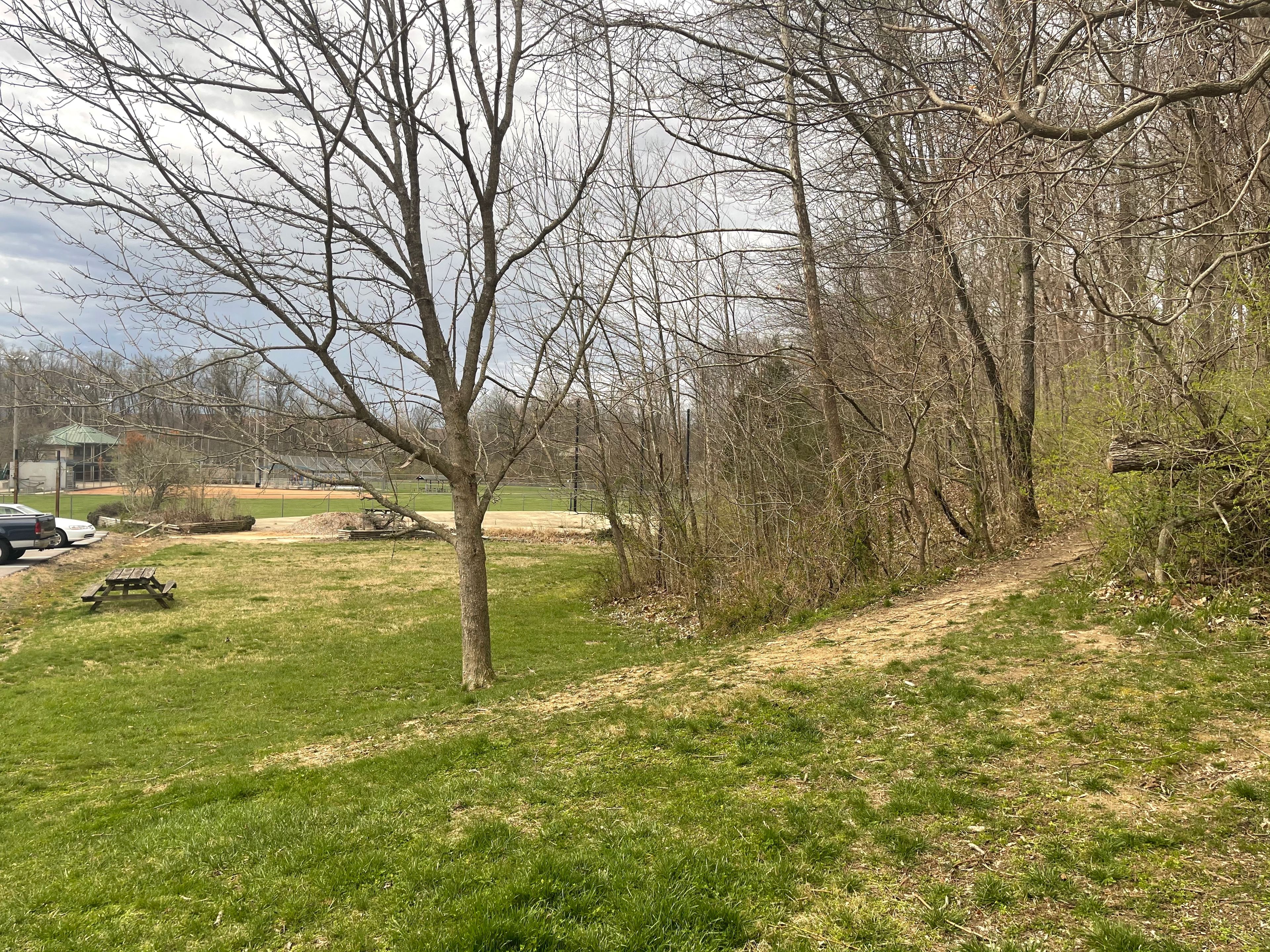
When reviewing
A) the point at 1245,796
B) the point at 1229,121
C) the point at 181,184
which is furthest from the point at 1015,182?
the point at 181,184

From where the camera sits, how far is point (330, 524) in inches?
1297

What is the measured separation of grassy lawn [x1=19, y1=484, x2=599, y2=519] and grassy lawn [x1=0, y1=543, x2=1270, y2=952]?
68.1 feet

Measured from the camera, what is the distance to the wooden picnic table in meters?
15.1

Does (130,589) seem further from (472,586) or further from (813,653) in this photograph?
(813,653)

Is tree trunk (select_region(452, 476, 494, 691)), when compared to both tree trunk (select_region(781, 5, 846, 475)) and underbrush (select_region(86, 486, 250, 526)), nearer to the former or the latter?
tree trunk (select_region(781, 5, 846, 475))

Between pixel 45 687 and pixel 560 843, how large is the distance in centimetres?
931

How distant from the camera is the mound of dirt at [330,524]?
31234mm

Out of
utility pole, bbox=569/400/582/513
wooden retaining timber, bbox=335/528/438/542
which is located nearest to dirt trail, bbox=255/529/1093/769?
utility pole, bbox=569/400/582/513

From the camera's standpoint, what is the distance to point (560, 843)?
4141 mm

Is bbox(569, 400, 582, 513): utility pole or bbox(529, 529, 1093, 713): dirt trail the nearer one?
bbox(529, 529, 1093, 713): dirt trail

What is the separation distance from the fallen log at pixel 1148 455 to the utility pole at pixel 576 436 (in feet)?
34.8

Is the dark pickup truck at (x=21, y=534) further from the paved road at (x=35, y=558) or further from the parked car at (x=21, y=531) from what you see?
→ the paved road at (x=35, y=558)

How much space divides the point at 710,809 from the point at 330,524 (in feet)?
104

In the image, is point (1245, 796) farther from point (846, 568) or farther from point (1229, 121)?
point (846, 568)
